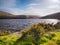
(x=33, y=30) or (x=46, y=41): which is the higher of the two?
(x=33, y=30)

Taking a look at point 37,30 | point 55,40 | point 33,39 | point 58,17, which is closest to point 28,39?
point 33,39

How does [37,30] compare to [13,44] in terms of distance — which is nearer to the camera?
[13,44]

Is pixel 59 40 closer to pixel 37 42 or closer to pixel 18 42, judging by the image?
pixel 37 42

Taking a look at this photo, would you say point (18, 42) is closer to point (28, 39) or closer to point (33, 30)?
point (28, 39)

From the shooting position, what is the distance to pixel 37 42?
8891mm

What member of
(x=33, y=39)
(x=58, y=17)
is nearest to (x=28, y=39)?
(x=33, y=39)

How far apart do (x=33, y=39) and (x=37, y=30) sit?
2.59 ft

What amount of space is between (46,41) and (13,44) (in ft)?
7.22

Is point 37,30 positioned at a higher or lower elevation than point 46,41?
higher

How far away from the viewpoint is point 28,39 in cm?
897

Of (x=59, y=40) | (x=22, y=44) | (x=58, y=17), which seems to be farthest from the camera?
(x=58, y=17)

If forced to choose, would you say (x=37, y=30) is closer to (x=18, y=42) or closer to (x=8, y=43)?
(x=18, y=42)

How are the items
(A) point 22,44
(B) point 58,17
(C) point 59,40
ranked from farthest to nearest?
1. (B) point 58,17
2. (C) point 59,40
3. (A) point 22,44

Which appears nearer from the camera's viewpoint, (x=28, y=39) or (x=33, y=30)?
(x=28, y=39)
